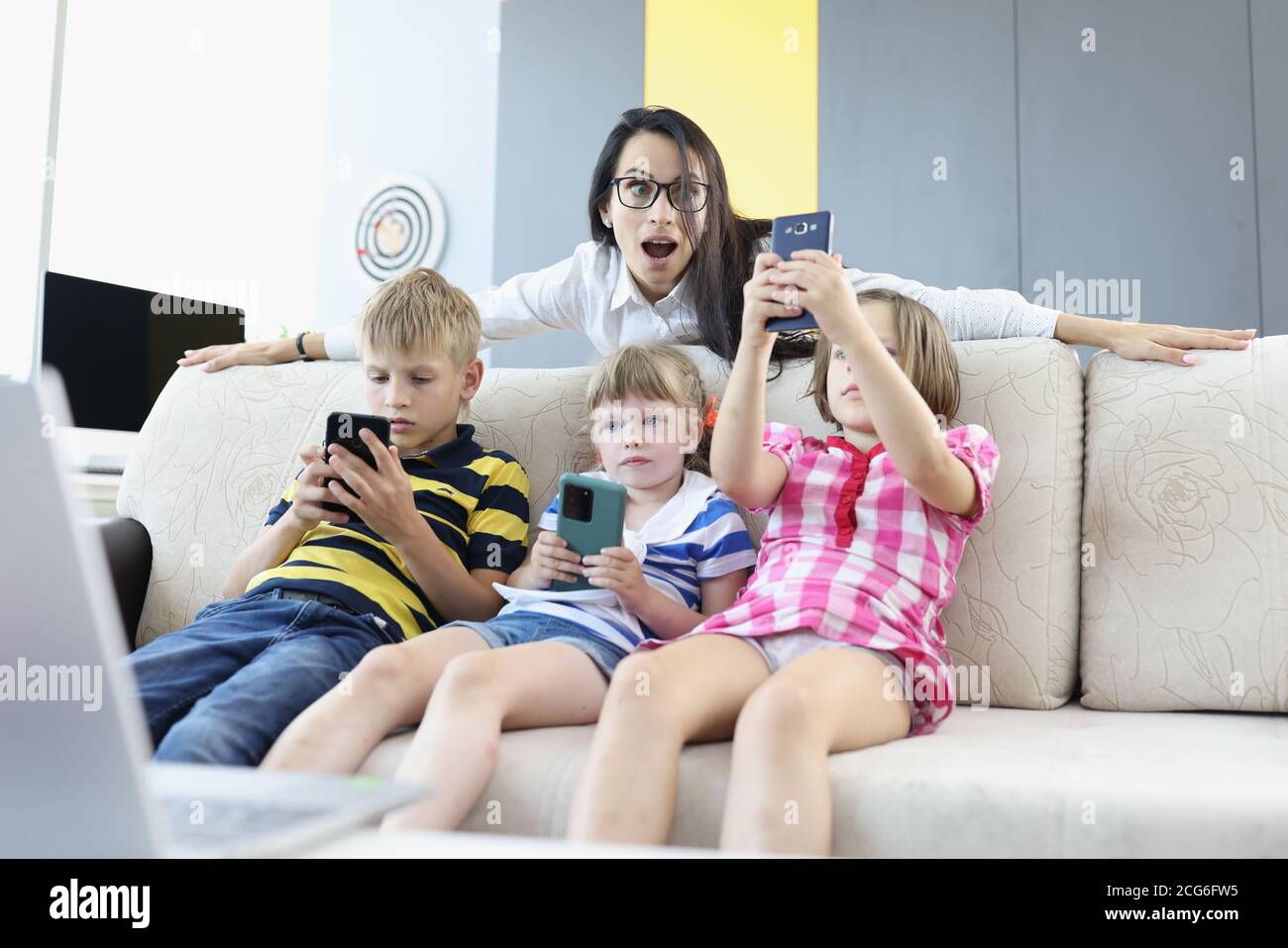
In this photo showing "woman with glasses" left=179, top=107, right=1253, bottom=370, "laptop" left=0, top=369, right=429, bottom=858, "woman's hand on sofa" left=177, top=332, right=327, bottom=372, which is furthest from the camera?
"woman's hand on sofa" left=177, top=332, right=327, bottom=372

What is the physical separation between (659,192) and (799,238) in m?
0.66

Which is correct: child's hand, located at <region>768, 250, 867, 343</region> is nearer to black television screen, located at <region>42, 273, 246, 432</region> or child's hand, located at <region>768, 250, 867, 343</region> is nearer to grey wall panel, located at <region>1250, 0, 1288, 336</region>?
black television screen, located at <region>42, 273, 246, 432</region>

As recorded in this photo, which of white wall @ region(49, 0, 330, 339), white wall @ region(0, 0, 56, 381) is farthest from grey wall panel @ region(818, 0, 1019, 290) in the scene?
white wall @ region(0, 0, 56, 381)

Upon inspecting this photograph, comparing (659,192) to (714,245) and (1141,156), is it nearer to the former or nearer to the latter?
(714,245)

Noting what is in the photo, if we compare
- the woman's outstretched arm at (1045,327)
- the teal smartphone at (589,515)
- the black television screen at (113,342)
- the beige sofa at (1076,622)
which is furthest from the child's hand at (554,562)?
the black television screen at (113,342)

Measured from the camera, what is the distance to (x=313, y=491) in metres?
1.43

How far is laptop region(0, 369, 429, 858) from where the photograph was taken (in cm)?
41

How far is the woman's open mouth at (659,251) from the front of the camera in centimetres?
187

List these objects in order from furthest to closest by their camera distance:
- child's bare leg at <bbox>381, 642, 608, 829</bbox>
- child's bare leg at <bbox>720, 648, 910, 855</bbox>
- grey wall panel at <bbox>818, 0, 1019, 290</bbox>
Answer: grey wall panel at <bbox>818, 0, 1019, 290</bbox> < child's bare leg at <bbox>381, 642, 608, 829</bbox> < child's bare leg at <bbox>720, 648, 910, 855</bbox>

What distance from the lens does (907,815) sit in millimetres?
995

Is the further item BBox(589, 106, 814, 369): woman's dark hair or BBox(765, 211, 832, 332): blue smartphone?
BBox(589, 106, 814, 369): woman's dark hair

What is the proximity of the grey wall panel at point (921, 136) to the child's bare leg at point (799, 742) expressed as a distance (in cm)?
213

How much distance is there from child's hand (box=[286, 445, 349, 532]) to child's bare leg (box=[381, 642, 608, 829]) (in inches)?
15.1

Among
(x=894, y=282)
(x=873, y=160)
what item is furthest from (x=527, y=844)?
(x=873, y=160)
